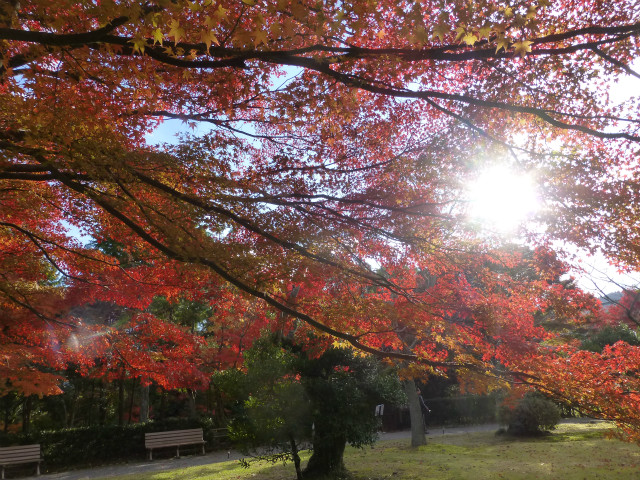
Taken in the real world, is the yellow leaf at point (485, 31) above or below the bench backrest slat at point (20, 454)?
above

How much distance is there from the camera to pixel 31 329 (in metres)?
8.55

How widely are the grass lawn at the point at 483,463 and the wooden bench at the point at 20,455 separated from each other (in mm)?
4040

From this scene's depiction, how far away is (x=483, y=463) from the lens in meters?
8.98

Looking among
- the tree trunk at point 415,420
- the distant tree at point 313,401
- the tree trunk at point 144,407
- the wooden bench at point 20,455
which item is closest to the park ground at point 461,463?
the tree trunk at point 415,420

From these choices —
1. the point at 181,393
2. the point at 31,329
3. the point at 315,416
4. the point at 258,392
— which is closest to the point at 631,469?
the point at 315,416

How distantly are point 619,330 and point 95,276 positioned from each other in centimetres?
2313

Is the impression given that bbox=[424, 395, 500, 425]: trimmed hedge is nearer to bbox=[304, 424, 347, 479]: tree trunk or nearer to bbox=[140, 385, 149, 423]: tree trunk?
bbox=[304, 424, 347, 479]: tree trunk

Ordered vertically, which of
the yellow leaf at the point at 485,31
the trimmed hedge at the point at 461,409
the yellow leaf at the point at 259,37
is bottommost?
the trimmed hedge at the point at 461,409

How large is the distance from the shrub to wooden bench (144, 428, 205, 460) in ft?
33.9

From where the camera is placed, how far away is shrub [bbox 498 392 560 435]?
12.7 m

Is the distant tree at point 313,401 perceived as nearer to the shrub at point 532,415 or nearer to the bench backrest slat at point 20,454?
the shrub at point 532,415

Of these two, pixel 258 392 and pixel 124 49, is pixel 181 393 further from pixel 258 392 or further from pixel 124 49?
pixel 124 49

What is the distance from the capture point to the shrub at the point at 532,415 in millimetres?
12734

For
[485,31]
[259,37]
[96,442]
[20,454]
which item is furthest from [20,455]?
[485,31]
